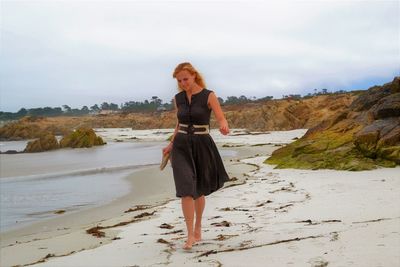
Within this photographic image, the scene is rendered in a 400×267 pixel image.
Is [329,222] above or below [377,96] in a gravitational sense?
below

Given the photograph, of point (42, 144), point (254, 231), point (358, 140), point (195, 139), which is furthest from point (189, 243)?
point (42, 144)

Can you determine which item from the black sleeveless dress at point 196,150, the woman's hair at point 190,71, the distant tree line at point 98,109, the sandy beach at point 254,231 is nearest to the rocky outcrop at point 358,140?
the sandy beach at point 254,231

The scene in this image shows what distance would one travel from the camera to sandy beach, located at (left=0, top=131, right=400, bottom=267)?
3.72 m

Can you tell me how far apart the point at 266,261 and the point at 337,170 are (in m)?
6.69

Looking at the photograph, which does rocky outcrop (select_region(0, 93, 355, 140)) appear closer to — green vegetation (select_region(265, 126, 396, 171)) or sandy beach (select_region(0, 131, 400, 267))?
green vegetation (select_region(265, 126, 396, 171))

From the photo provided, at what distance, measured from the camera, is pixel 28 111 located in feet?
529

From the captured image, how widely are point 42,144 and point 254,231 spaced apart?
32265mm

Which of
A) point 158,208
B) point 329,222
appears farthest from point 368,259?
point 158,208

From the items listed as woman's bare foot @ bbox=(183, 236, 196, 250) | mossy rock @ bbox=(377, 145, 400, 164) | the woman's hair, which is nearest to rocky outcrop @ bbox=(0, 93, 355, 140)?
mossy rock @ bbox=(377, 145, 400, 164)

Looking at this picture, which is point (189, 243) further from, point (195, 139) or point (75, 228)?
point (75, 228)

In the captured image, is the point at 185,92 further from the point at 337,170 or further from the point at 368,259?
the point at 337,170

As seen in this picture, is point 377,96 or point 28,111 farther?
point 28,111

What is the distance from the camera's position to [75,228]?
7027mm

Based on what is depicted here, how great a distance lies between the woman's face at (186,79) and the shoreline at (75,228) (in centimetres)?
205
